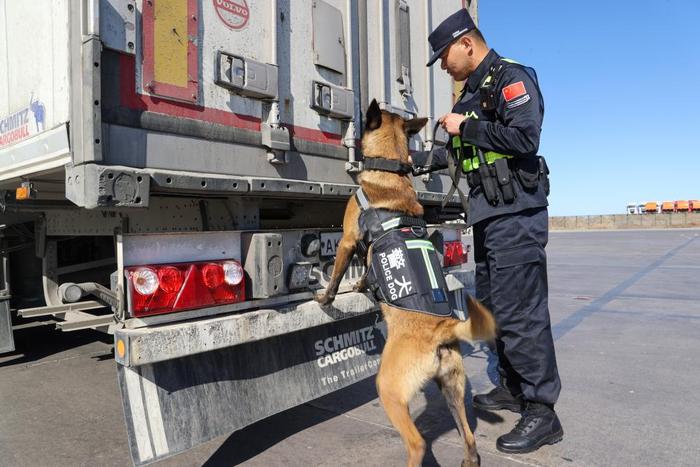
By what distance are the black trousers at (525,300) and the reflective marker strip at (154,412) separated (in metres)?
1.63

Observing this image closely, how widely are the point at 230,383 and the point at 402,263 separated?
952 millimetres

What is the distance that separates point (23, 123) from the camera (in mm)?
2045

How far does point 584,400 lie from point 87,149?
3.19 m

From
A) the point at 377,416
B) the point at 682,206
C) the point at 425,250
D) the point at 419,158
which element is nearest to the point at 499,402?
the point at 377,416

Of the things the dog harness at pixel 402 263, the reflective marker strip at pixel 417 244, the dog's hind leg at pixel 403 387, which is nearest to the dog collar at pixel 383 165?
the dog harness at pixel 402 263

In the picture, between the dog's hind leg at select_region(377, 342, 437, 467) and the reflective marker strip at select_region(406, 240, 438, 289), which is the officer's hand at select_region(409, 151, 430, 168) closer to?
the reflective marker strip at select_region(406, 240, 438, 289)

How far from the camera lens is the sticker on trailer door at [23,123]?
193 cm

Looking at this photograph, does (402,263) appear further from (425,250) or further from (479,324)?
(479,324)

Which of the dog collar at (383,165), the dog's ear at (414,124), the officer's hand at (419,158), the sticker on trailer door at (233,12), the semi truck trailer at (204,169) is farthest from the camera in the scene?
the officer's hand at (419,158)

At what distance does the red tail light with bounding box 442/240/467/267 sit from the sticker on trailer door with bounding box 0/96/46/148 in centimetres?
262

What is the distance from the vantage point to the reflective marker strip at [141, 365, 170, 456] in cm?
189

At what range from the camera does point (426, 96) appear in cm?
339

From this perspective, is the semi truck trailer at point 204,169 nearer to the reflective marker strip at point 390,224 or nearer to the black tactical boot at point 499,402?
the reflective marker strip at point 390,224

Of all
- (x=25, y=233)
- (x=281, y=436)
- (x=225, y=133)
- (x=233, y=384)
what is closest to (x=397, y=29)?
(x=225, y=133)
